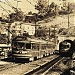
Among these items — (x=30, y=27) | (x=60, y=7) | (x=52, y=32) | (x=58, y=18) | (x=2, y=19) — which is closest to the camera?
(x=30, y=27)

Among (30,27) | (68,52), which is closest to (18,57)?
(68,52)

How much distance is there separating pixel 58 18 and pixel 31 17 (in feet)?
34.4

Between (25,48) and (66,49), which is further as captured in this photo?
(66,49)

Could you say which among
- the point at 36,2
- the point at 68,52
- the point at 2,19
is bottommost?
the point at 68,52

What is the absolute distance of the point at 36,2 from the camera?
120 m

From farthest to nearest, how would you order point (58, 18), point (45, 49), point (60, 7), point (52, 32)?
point (60, 7) → point (58, 18) → point (52, 32) → point (45, 49)

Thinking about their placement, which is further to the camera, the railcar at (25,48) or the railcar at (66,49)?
the railcar at (66,49)

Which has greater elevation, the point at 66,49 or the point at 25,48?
the point at 25,48

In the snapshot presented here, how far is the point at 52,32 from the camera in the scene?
8656 centimetres

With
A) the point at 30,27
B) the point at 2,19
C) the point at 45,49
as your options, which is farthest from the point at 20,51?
the point at 2,19

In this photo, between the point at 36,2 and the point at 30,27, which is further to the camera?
the point at 36,2

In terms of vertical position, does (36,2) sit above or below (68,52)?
above

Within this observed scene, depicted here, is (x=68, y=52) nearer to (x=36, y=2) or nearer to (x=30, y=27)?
(x=30, y=27)

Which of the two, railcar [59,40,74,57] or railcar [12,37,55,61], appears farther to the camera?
railcar [59,40,74,57]
